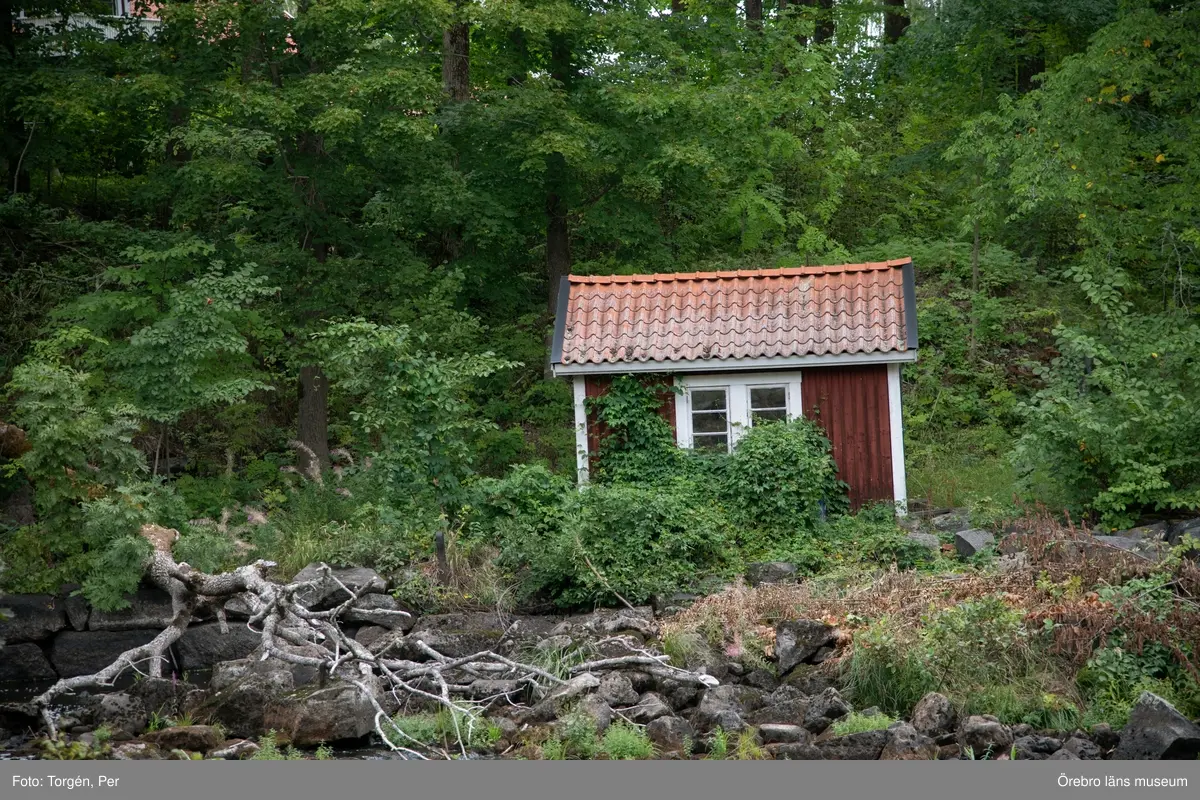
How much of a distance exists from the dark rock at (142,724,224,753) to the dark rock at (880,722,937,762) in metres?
5.02

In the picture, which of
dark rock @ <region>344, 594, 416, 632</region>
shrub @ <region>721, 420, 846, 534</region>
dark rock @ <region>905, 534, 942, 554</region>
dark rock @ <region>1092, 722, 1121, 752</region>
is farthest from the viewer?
shrub @ <region>721, 420, 846, 534</region>

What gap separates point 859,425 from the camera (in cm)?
1512

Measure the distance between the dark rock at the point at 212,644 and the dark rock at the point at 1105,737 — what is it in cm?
786

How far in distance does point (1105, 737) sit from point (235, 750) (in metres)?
6.46

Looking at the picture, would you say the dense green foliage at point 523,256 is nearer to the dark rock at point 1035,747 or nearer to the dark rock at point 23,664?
the dark rock at point 23,664

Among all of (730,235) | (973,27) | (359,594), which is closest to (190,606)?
(359,594)

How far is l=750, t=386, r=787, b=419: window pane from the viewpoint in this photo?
15336mm

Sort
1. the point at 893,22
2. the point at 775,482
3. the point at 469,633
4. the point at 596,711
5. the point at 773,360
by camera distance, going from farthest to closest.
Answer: the point at 893,22
the point at 773,360
the point at 775,482
the point at 469,633
the point at 596,711

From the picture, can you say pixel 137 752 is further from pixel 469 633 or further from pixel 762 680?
pixel 762 680

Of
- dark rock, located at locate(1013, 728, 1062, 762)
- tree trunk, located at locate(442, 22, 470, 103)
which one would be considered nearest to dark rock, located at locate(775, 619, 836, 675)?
dark rock, located at locate(1013, 728, 1062, 762)

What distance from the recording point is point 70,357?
17438mm

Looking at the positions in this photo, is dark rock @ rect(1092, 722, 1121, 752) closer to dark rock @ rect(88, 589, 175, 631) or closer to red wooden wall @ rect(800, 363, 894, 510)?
red wooden wall @ rect(800, 363, 894, 510)

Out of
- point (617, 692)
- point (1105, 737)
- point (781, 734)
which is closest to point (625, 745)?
point (617, 692)

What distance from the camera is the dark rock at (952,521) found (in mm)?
14359
